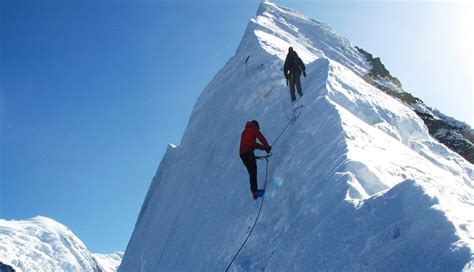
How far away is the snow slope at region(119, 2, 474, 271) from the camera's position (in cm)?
586

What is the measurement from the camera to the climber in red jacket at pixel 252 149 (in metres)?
9.43

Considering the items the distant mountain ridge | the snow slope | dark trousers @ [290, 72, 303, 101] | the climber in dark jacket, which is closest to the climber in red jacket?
the snow slope

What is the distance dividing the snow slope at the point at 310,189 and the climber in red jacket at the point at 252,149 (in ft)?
1.25

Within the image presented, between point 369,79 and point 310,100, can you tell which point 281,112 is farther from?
point 369,79

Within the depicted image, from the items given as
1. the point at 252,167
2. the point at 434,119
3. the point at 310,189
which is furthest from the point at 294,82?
the point at 434,119

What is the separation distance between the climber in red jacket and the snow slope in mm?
380

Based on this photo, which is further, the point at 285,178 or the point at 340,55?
the point at 340,55

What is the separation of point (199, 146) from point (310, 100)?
6.94m

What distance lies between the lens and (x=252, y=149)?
378 inches

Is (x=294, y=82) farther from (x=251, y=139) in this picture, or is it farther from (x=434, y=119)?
(x=434, y=119)

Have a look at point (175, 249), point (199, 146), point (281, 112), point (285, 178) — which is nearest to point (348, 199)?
point (285, 178)

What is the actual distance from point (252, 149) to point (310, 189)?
1.91 meters

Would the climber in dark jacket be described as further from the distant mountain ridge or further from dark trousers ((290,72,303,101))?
the distant mountain ridge

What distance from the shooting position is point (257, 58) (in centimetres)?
1788
